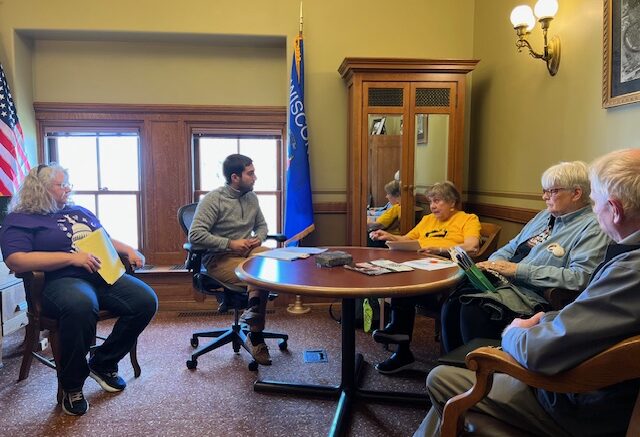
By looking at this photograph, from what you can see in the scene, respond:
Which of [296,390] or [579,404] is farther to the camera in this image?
[296,390]

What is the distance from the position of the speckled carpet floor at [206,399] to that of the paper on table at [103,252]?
550mm

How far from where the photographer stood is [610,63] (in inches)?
85.6

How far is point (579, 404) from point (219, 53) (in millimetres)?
3585

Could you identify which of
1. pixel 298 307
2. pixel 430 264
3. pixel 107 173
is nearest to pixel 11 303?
pixel 107 173

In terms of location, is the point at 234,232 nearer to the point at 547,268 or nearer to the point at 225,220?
the point at 225,220

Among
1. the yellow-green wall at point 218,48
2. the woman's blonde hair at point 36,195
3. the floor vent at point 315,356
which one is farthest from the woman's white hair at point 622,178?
the yellow-green wall at point 218,48

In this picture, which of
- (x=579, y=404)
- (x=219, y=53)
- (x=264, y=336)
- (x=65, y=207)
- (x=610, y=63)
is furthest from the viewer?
(x=219, y=53)

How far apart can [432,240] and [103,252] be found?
6.02ft

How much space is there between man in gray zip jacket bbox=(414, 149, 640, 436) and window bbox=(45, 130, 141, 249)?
11.1 feet

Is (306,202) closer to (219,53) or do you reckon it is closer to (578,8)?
(219,53)

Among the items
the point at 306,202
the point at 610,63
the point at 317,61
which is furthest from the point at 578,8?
the point at 306,202

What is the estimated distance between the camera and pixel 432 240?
2.83 metres

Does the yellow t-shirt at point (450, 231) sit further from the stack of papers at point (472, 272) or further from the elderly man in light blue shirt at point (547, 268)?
the stack of papers at point (472, 272)

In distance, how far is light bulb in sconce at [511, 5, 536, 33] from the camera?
2.63m
